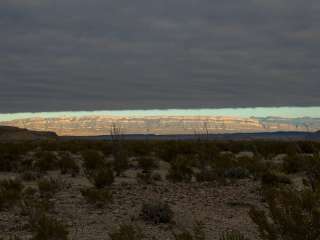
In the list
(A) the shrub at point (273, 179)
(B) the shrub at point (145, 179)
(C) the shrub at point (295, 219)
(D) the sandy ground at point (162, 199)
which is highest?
(C) the shrub at point (295, 219)

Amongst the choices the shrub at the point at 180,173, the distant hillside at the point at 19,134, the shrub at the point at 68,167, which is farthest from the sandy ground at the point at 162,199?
the distant hillside at the point at 19,134

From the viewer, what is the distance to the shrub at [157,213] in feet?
37.1

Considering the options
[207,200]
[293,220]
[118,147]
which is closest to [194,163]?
[118,147]

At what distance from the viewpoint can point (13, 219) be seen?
11414 millimetres

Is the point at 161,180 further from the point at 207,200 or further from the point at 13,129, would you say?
the point at 13,129

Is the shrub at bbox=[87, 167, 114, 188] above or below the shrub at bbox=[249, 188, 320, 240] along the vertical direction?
below

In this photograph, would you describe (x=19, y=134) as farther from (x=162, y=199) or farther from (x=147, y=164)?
(x=162, y=199)

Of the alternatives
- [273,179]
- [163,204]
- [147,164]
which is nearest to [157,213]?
[163,204]

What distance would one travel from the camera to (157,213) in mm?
11414

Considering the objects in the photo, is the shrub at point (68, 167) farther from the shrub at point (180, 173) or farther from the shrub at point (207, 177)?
the shrub at point (207, 177)

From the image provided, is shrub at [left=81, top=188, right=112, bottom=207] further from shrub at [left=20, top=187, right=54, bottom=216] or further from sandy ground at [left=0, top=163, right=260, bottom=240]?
shrub at [left=20, top=187, right=54, bottom=216]

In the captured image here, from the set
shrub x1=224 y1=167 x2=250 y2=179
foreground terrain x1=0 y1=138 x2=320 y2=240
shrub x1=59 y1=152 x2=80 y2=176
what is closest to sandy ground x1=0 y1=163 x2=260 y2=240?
foreground terrain x1=0 y1=138 x2=320 y2=240

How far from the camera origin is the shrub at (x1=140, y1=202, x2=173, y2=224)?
37.1ft

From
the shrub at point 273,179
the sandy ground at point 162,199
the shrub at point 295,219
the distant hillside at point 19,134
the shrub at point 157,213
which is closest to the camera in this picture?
the shrub at point 295,219
